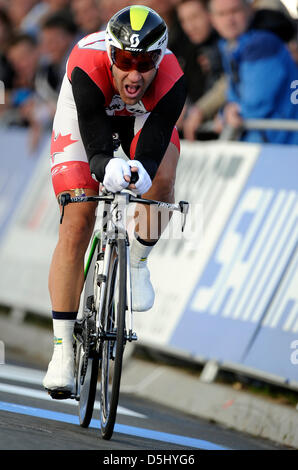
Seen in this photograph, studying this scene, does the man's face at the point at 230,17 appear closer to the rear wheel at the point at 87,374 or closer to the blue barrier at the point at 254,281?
the blue barrier at the point at 254,281

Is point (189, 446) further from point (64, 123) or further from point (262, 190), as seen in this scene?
point (262, 190)

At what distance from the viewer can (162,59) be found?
19.8 feet

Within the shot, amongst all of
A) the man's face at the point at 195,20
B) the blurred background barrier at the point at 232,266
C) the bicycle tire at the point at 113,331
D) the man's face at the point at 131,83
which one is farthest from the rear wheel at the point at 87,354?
the man's face at the point at 195,20

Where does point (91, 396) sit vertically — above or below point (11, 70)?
below

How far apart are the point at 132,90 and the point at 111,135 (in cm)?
27

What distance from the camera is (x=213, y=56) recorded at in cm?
987

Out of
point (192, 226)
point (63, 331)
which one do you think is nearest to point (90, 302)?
point (63, 331)

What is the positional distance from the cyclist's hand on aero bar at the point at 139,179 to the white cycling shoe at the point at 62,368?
1007 mm

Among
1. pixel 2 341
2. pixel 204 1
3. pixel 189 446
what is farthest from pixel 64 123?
pixel 2 341

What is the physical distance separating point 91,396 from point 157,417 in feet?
5.27

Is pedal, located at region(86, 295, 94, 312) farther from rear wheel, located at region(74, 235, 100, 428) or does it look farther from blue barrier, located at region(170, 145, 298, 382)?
blue barrier, located at region(170, 145, 298, 382)

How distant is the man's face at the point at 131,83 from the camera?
5.73 m

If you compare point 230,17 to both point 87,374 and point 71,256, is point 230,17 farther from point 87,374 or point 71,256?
point 87,374

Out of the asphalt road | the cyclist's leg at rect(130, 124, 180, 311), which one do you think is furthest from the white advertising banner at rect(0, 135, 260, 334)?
the cyclist's leg at rect(130, 124, 180, 311)
